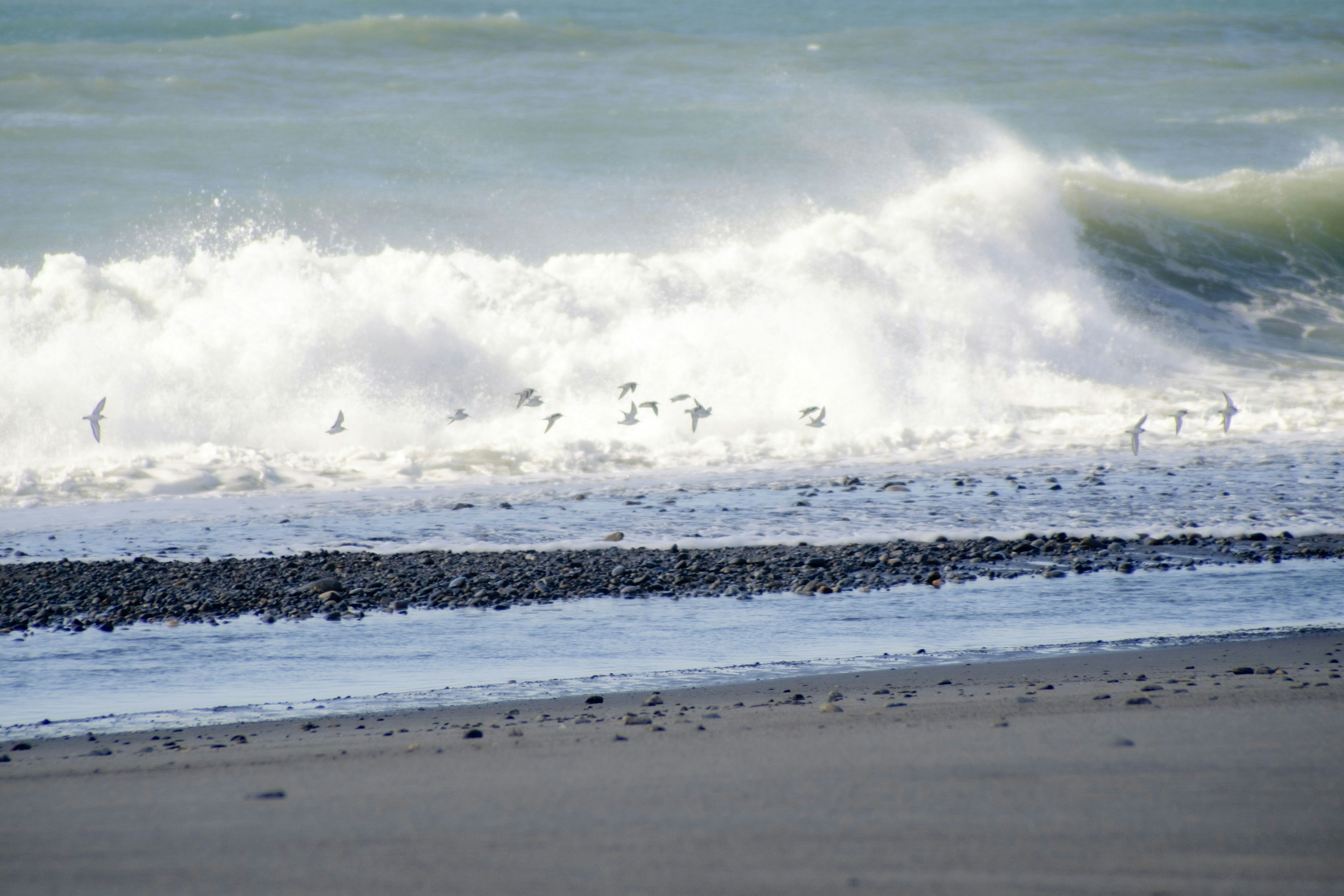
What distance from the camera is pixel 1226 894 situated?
2.82 m

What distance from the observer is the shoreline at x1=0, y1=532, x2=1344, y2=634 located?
6715 millimetres

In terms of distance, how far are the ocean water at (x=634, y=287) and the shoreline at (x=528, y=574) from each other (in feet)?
1.72

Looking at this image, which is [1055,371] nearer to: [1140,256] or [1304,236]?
[1140,256]

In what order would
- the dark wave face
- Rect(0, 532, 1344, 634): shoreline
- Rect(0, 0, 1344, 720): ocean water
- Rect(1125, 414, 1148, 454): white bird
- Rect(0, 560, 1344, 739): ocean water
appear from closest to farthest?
Rect(0, 560, 1344, 739): ocean water < Rect(0, 532, 1344, 634): shoreline < Rect(0, 0, 1344, 720): ocean water < Rect(1125, 414, 1148, 454): white bird < the dark wave face

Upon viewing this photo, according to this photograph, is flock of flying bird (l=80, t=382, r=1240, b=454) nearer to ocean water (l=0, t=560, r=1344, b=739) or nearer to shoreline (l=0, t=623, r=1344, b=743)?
ocean water (l=0, t=560, r=1344, b=739)

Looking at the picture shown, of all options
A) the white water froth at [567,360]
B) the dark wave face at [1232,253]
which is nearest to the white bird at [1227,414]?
the white water froth at [567,360]

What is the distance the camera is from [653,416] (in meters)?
12.9

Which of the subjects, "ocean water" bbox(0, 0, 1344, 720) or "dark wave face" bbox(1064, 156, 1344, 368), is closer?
"ocean water" bbox(0, 0, 1344, 720)

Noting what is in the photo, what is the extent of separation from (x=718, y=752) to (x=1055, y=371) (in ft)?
39.7

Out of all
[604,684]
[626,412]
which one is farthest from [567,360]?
[604,684]

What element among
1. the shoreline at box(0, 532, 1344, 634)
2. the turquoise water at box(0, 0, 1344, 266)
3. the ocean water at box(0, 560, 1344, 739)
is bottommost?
the ocean water at box(0, 560, 1344, 739)

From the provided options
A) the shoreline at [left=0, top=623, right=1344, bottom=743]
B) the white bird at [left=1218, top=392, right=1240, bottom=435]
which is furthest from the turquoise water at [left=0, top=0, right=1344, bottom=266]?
the shoreline at [left=0, top=623, right=1344, bottom=743]

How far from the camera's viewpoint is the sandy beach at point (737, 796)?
304 centimetres

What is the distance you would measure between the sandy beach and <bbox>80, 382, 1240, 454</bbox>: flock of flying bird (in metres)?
6.19
